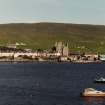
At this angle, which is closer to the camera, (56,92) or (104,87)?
(56,92)

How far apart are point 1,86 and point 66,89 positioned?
1609 cm

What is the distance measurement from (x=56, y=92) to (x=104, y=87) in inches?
757

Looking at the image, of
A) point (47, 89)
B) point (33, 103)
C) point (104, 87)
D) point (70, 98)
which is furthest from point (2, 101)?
point (104, 87)

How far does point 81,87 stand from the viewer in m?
138

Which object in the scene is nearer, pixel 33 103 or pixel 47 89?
pixel 33 103

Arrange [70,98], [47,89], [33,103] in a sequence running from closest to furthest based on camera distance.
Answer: [33,103] → [70,98] → [47,89]

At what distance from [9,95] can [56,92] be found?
11.7 m

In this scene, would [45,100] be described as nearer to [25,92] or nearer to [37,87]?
[25,92]

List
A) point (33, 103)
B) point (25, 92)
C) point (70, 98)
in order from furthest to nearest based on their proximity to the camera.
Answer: point (25, 92)
point (70, 98)
point (33, 103)

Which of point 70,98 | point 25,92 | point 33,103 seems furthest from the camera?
point 25,92

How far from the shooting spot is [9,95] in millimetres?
116688

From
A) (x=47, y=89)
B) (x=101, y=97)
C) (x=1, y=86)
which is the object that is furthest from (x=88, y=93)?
(x=1, y=86)

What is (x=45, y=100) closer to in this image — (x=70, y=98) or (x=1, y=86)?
(x=70, y=98)

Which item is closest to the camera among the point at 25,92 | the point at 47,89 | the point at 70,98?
the point at 70,98
